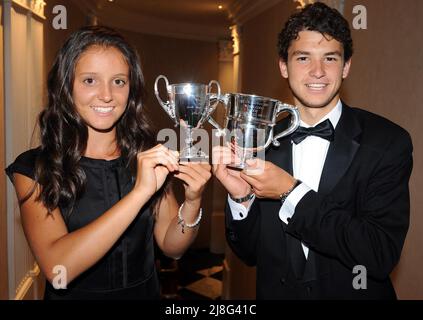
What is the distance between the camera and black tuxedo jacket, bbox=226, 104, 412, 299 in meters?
1.48

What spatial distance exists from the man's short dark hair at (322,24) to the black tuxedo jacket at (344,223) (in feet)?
1.02

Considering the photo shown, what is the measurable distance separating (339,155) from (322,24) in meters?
0.54

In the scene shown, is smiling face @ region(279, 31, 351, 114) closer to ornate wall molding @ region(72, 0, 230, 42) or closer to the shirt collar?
the shirt collar

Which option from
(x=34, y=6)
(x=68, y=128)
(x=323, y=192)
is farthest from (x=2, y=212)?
(x=323, y=192)

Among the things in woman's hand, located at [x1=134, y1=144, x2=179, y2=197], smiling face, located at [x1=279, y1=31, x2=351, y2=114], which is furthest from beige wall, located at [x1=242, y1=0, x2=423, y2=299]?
woman's hand, located at [x1=134, y1=144, x2=179, y2=197]

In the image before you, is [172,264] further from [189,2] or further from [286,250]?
[286,250]

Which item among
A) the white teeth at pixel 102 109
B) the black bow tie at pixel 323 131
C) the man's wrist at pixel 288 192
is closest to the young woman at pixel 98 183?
the white teeth at pixel 102 109

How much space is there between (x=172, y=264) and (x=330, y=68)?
5508 millimetres

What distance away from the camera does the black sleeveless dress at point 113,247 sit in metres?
1.68

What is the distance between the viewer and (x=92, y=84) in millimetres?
1682

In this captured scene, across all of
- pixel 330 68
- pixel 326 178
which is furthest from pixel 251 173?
pixel 330 68

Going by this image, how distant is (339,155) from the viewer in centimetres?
163

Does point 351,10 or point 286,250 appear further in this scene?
point 351,10

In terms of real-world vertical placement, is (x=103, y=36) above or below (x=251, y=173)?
above
